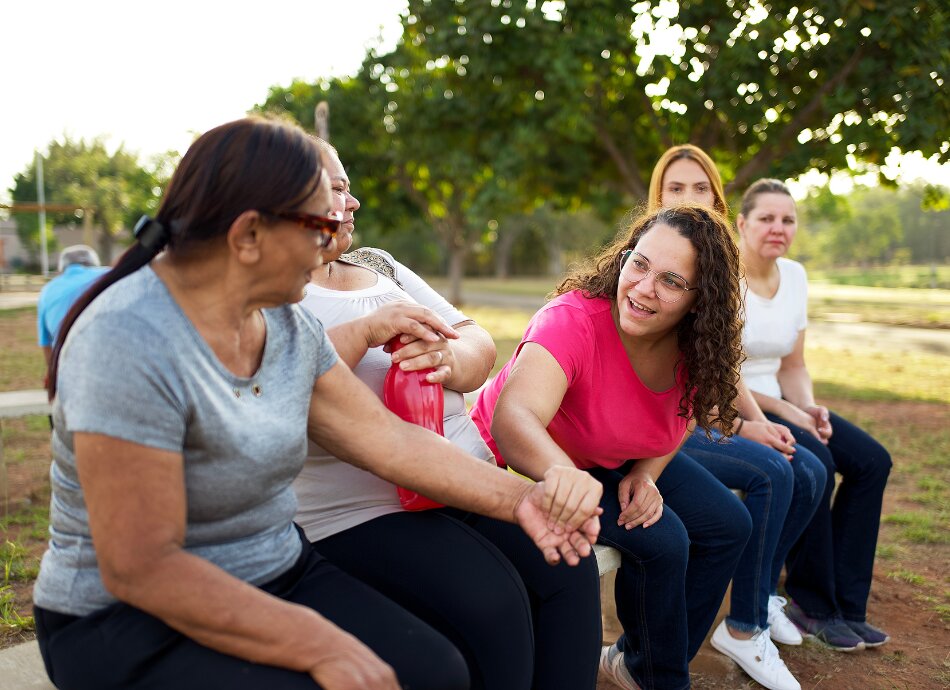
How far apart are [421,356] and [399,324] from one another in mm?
112

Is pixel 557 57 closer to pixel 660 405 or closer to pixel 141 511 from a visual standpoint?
pixel 660 405

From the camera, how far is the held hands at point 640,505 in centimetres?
262

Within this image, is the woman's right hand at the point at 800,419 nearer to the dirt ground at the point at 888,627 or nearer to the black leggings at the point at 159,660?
the dirt ground at the point at 888,627

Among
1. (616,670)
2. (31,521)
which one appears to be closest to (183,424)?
(616,670)

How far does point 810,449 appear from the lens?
3.65 meters

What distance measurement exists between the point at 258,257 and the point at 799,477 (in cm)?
258

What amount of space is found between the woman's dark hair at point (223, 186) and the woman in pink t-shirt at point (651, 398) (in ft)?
3.64

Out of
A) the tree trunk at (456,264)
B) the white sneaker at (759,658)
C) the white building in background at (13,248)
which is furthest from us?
the white building in background at (13,248)

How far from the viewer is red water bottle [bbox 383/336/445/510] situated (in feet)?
7.39

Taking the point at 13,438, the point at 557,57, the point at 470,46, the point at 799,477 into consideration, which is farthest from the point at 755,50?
the point at 13,438

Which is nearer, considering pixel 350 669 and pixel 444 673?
pixel 350 669

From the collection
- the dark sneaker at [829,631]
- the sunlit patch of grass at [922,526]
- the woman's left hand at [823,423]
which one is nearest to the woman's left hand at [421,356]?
the woman's left hand at [823,423]

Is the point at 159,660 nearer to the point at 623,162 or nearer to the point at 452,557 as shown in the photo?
the point at 452,557

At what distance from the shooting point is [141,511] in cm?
145
